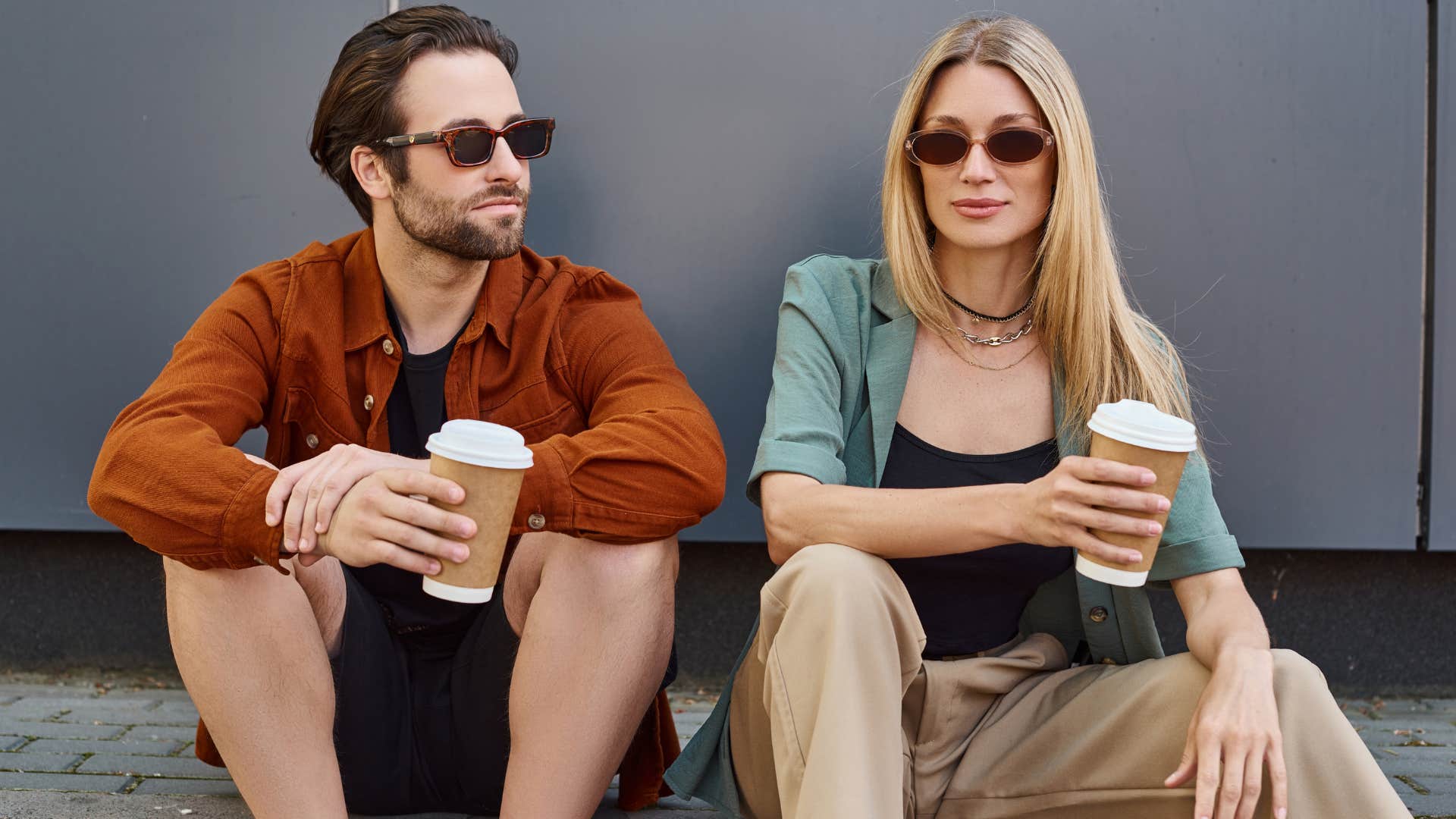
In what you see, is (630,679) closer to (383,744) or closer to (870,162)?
(383,744)

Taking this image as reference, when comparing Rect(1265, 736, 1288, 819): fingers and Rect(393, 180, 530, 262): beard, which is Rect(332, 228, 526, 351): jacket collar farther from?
Rect(1265, 736, 1288, 819): fingers

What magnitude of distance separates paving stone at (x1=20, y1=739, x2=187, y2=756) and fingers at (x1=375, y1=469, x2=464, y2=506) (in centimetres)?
179

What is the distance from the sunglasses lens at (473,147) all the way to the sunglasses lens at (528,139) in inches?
1.7

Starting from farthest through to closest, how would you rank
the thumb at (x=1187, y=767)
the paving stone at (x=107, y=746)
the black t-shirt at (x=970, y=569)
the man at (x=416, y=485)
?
the paving stone at (x=107, y=746) < the black t-shirt at (x=970, y=569) < the man at (x=416, y=485) < the thumb at (x=1187, y=767)

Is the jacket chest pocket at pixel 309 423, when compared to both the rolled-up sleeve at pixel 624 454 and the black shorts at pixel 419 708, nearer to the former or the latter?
the black shorts at pixel 419 708

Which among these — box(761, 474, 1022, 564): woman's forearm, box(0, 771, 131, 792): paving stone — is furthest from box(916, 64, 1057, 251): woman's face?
box(0, 771, 131, 792): paving stone

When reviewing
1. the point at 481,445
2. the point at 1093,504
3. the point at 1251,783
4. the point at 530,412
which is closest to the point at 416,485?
the point at 481,445

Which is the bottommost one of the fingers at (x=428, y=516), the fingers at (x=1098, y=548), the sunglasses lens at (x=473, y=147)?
the fingers at (x=1098, y=548)

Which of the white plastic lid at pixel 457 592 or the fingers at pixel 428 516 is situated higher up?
the fingers at pixel 428 516

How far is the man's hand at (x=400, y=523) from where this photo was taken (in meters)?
1.80

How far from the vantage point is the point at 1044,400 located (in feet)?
8.17

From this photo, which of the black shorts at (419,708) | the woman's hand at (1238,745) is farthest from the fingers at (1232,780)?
the black shorts at (419,708)

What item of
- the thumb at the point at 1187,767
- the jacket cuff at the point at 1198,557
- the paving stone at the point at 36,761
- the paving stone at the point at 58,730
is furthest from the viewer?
the paving stone at the point at 58,730

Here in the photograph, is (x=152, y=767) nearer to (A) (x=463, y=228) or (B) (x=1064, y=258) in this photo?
(A) (x=463, y=228)
